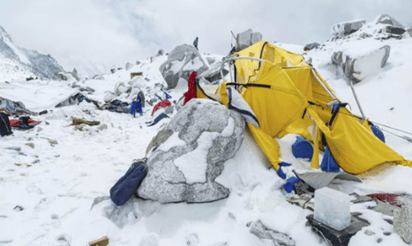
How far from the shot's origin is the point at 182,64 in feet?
62.0

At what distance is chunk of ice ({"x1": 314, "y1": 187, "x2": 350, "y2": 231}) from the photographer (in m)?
2.62

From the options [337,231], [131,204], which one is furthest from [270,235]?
[131,204]

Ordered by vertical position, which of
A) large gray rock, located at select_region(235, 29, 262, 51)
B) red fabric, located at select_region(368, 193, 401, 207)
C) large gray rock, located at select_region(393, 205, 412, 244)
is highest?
large gray rock, located at select_region(235, 29, 262, 51)

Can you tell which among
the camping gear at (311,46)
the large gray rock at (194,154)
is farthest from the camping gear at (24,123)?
the camping gear at (311,46)

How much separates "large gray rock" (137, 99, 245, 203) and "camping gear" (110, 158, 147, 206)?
0.32ft

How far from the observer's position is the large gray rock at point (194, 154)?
3637 mm

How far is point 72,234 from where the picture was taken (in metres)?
3.26

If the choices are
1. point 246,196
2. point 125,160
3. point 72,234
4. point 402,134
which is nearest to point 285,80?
point 246,196

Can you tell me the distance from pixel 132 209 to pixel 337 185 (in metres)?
3.42

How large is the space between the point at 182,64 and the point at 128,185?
16.3 meters

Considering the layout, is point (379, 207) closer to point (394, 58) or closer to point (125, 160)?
point (125, 160)

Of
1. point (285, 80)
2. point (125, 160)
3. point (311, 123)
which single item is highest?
point (285, 80)

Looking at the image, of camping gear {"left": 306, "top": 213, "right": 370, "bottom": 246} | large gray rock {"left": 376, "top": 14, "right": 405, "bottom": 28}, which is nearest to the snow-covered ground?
camping gear {"left": 306, "top": 213, "right": 370, "bottom": 246}

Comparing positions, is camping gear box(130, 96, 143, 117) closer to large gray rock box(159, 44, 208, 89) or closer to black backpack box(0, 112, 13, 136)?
large gray rock box(159, 44, 208, 89)
